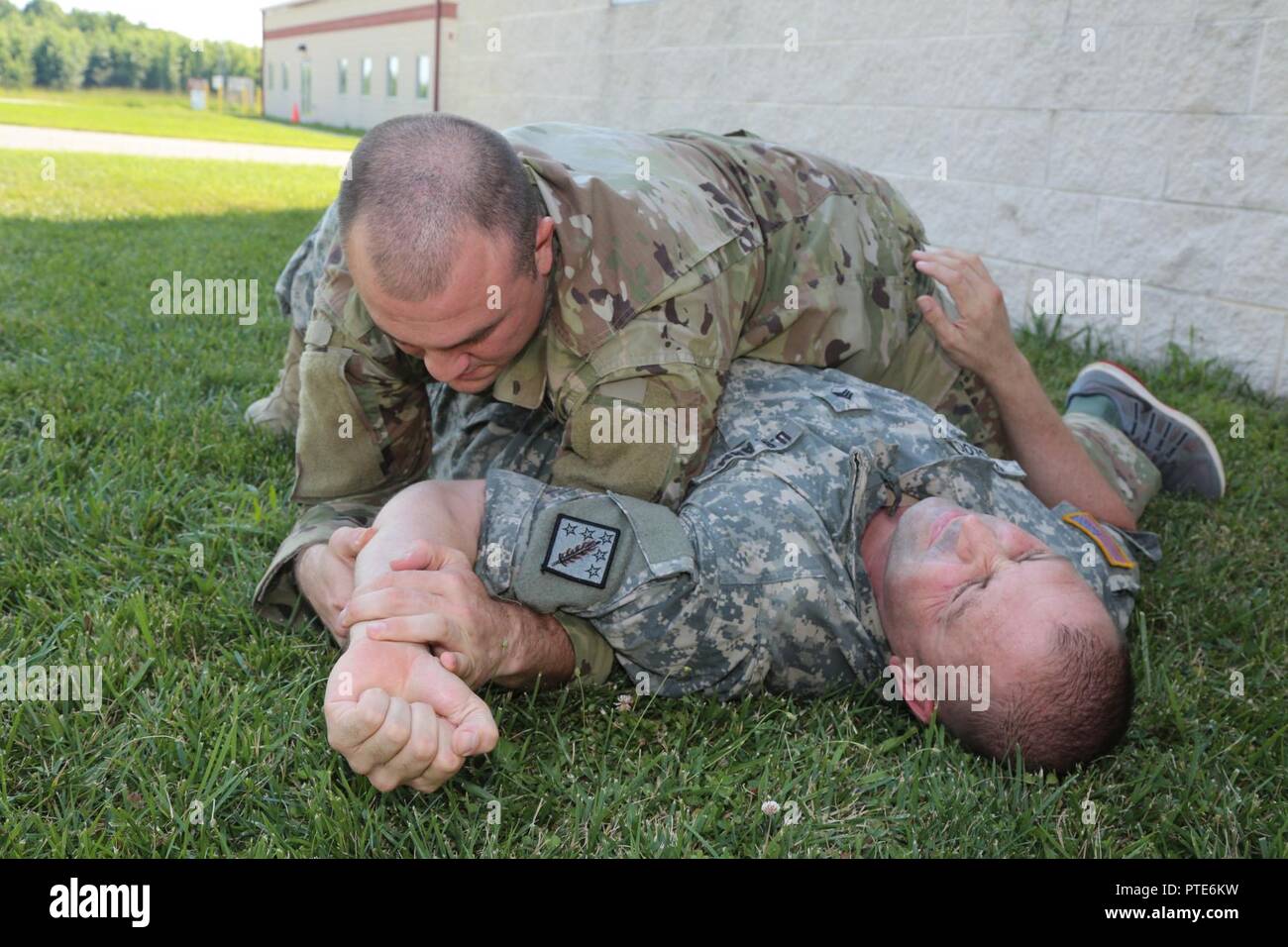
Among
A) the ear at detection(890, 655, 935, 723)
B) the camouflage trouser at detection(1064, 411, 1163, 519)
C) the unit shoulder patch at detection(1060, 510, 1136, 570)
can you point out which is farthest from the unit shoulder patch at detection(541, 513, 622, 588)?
the camouflage trouser at detection(1064, 411, 1163, 519)

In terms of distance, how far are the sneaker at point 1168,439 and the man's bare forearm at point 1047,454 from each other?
49cm

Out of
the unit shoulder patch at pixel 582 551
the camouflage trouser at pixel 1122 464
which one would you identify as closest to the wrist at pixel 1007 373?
the camouflage trouser at pixel 1122 464

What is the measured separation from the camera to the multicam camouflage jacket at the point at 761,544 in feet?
6.50

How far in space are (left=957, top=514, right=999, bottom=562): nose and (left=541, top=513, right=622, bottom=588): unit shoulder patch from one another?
73cm

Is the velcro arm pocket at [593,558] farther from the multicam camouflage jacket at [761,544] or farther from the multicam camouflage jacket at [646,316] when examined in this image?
the multicam camouflage jacket at [646,316]

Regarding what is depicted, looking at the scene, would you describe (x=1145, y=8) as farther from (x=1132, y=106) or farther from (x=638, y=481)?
(x=638, y=481)

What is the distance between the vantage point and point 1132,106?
177 inches

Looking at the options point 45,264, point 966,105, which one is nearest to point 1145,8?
point 966,105

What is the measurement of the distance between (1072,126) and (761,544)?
3.59 m

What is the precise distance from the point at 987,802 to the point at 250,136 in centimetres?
2308

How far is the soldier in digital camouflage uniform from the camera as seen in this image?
2.19 meters

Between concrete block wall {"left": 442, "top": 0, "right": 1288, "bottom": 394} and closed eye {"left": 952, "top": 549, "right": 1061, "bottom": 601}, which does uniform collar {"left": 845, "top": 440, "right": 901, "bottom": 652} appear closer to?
closed eye {"left": 952, "top": 549, "right": 1061, "bottom": 601}

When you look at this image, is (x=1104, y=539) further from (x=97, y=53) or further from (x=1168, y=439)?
(x=97, y=53)

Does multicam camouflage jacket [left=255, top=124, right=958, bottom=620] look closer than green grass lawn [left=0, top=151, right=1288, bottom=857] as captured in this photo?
No
